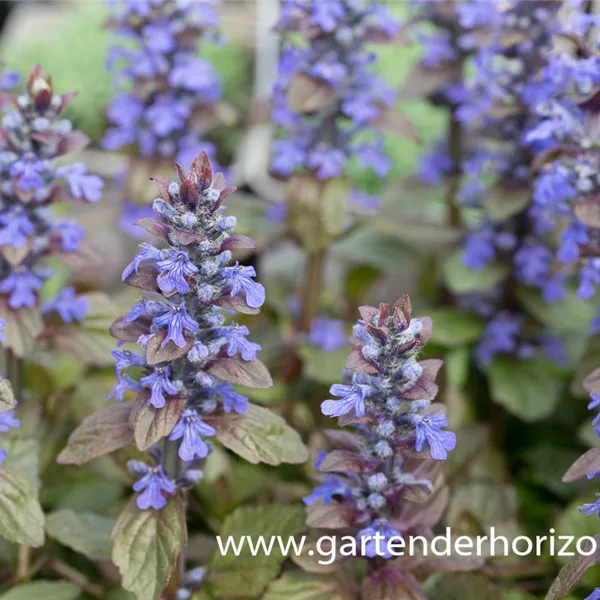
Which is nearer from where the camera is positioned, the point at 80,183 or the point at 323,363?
the point at 80,183

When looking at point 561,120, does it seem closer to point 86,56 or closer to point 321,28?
point 321,28

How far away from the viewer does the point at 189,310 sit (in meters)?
1.44

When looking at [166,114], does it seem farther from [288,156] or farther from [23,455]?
[23,455]

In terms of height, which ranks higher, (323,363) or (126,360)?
(126,360)

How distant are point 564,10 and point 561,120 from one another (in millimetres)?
612

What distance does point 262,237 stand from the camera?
7.93 feet

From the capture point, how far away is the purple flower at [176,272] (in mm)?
1344

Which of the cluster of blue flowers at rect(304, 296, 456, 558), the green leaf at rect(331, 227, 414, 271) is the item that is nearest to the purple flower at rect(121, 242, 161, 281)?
the cluster of blue flowers at rect(304, 296, 456, 558)

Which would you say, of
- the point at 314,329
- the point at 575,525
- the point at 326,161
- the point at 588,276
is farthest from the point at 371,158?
the point at 575,525

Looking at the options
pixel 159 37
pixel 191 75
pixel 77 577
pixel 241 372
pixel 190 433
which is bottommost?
pixel 77 577

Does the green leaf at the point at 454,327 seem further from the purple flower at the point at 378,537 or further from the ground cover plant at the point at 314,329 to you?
the purple flower at the point at 378,537

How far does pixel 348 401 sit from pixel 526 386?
115cm

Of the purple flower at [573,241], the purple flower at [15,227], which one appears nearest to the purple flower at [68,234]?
the purple flower at [15,227]

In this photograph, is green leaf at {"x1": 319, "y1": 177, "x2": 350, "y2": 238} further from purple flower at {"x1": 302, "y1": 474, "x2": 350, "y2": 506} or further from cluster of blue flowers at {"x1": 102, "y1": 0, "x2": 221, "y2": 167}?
purple flower at {"x1": 302, "y1": 474, "x2": 350, "y2": 506}
